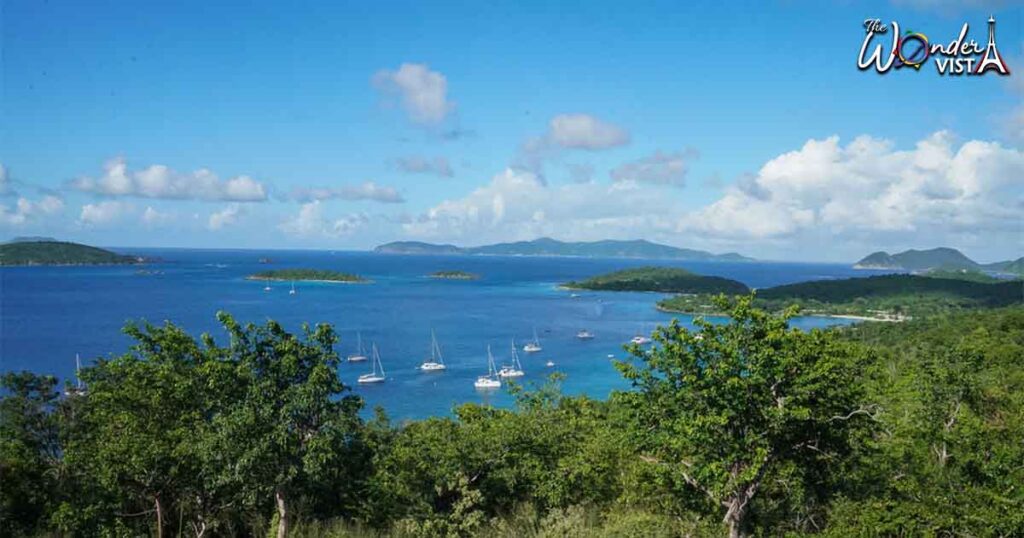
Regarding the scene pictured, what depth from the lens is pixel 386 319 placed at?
87.9 m

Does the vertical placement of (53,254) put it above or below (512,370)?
above

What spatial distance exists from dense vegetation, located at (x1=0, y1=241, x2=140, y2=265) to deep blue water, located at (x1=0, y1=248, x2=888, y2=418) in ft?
73.7

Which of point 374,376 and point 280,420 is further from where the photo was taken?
point 374,376

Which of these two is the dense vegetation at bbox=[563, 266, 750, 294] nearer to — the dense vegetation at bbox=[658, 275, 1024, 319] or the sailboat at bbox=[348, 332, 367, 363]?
the dense vegetation at bbox=[658, 275, 1024, 319]

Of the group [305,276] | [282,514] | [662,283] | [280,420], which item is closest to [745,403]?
[280,420]

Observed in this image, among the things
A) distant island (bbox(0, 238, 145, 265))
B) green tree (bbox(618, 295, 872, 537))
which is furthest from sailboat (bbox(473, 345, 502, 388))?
distant island (bbox(0, 238, 145, 265))

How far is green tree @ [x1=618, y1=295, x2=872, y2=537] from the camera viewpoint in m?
7.96

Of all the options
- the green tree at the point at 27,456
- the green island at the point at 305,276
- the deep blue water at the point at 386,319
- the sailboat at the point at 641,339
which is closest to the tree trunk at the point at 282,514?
the green tree at the point at 27,456

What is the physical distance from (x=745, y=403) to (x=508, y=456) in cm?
511

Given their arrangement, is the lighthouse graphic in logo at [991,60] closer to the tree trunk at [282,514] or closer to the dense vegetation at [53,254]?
the tree trunk at [282,514]

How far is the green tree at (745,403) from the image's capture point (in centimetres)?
796

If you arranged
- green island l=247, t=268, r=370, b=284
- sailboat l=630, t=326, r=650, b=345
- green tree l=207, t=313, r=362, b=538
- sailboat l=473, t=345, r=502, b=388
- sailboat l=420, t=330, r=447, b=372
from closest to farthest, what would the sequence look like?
green tree l=207, t=313, r=362, b=538 < sailboat l=473, t=345, r=502, b=388 < sailboat l=420, t=330, r=447, b=372 < sailboat l=630, t=326, r=650, b=345 < green island l=247, t=268, r=370, b=284

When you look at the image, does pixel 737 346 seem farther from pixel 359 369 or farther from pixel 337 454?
pixel 359 369

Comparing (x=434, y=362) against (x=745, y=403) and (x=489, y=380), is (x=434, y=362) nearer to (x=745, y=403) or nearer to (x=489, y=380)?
(x=489, y=380)
